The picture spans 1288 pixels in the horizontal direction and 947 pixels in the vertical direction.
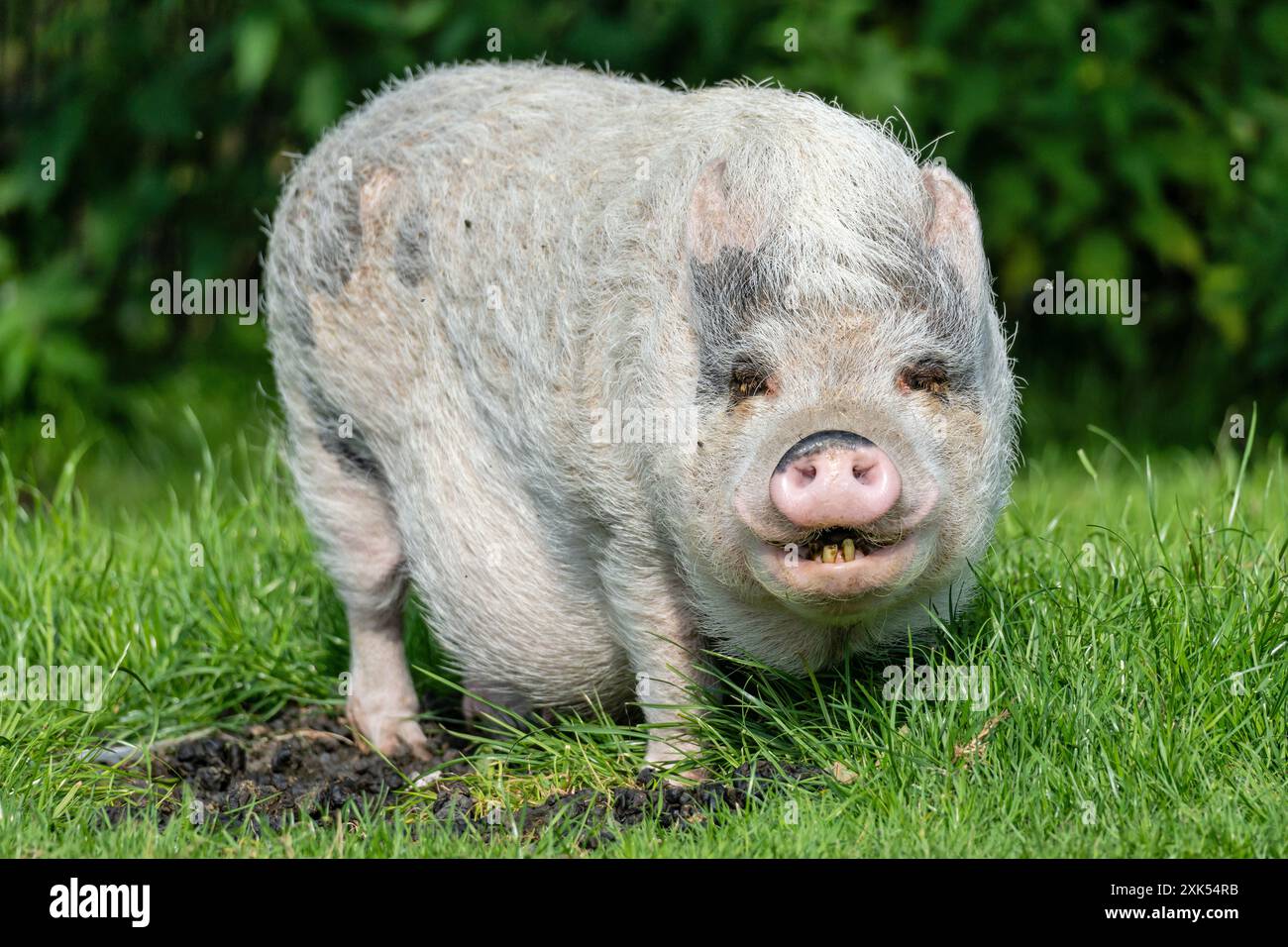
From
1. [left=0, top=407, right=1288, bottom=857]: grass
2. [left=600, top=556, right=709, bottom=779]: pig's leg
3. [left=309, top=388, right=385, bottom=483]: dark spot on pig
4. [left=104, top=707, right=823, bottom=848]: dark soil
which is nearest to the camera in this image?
[left=0, top=407, right=1288, bottom=857]: grass

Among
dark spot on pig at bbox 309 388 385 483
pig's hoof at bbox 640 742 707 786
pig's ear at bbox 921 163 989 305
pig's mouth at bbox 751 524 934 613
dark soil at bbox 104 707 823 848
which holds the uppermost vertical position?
pig's ear at bbox 921 163 989 305

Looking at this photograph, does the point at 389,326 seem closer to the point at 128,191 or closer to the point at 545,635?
the point at 545,635

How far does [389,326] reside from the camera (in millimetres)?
4879

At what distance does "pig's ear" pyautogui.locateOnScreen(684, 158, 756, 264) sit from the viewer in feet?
13.0

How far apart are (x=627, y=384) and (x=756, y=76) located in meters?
4.24

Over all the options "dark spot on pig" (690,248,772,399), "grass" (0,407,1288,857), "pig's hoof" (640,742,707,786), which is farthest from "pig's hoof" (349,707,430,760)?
"dark spot on pig" (690,248,772,399)

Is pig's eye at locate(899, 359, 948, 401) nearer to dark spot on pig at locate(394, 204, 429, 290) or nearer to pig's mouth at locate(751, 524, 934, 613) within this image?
pig's mouth at locate(751, 524, 934, 613)

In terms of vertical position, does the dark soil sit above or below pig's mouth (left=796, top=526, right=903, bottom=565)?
below

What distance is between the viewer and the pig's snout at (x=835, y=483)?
353cm

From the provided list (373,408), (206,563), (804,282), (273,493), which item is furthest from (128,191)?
(804,282)

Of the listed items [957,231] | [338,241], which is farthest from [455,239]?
[957,231]

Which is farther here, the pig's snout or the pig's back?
the pig's back

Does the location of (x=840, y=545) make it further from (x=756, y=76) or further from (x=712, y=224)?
(x=756, y=76)

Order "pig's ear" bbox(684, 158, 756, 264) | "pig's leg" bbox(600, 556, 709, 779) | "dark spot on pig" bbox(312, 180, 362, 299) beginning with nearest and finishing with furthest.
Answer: "pig's ear" bbox(684, 158, 756, 264), "pig's leg" bbox(600, 556, 709, 779), "dark spot on pig" bbox(312, 180, 362, 299)
